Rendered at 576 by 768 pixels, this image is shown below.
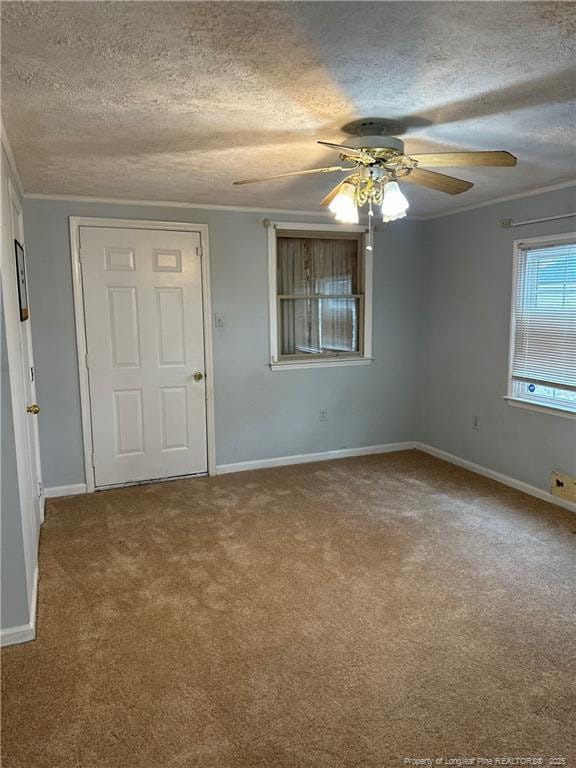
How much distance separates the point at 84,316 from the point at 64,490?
1362 millimetres

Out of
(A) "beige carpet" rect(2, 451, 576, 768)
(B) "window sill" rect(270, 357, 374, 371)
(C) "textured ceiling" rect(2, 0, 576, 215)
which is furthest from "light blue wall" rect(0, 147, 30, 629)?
(B) "window sill" rect(270, 357, 374, 371)

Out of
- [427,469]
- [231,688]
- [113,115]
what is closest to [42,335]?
[113,115]

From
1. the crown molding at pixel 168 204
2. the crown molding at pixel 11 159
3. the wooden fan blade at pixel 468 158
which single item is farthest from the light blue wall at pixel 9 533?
the crown molding at pixel 168 204

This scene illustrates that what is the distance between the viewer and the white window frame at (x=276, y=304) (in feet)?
14.6

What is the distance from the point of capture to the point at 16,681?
2.04m

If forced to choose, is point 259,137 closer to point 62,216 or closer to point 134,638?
point 62,216

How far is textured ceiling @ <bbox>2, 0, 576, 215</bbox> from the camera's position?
1.45m

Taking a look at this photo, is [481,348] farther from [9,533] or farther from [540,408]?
[9,533]

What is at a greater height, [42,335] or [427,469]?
[42,335]

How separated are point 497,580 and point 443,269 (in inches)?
116

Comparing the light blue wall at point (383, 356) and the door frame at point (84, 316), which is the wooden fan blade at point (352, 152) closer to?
the light blue wall at point (383, 356)

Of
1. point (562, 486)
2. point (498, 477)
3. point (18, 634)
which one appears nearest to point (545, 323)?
point (562, 486)

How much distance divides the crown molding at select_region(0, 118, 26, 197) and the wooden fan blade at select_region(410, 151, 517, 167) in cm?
181

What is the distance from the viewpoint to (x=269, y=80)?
1.83m
